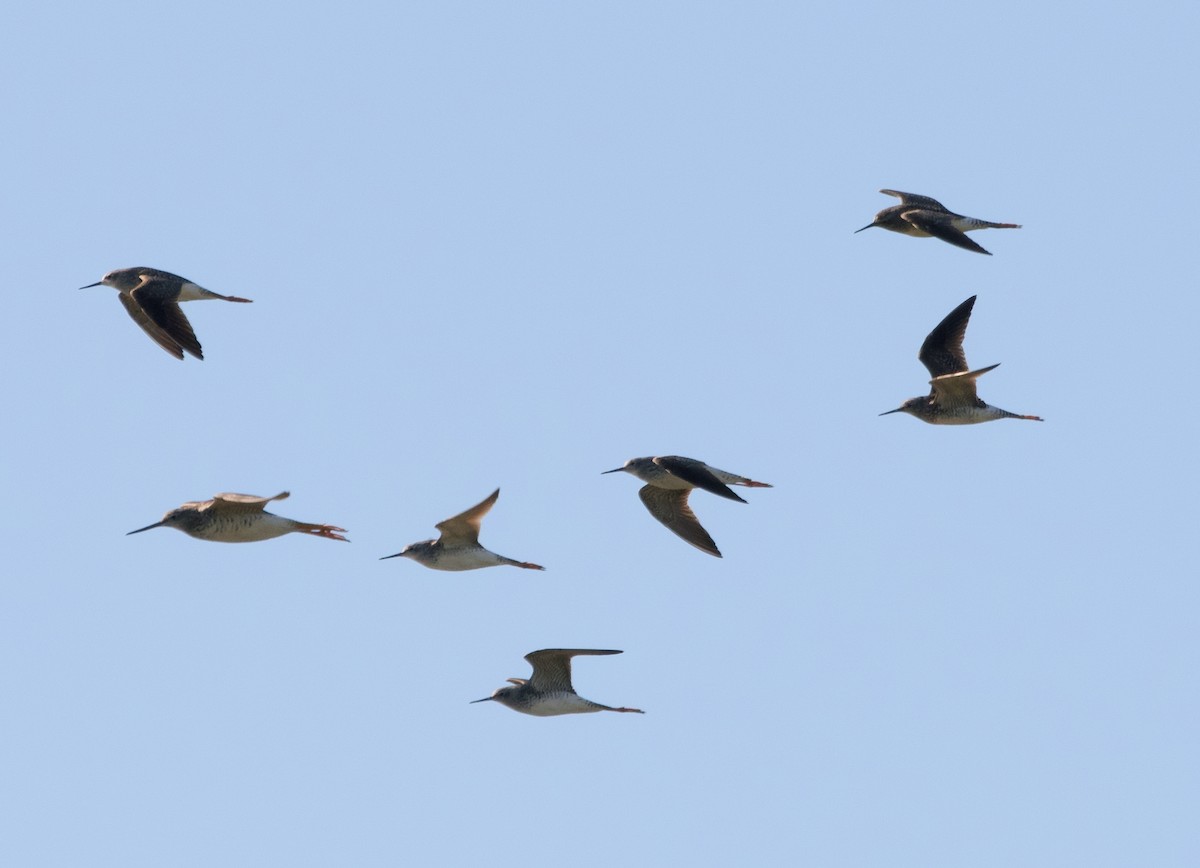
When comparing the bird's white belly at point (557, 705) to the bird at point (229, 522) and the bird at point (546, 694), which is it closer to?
the bird at point (546, 694)

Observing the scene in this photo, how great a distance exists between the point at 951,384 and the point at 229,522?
348 inches

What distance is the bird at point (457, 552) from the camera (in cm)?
1995

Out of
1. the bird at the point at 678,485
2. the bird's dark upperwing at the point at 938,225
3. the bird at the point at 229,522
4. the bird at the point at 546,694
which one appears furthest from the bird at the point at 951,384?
the bird at the point at 229,522

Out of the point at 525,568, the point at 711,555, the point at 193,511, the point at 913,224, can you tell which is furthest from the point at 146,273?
the point at 913,224

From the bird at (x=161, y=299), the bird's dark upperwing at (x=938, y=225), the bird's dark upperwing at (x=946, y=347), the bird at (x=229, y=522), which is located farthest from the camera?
the bird's dark upperwing at (x=946, y=347)

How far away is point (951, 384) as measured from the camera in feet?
72.0

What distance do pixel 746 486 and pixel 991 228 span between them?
4.81 metres

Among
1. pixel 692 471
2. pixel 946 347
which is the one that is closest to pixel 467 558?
pixel 692 471

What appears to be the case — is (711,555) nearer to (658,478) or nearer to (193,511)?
Result: (658,478)

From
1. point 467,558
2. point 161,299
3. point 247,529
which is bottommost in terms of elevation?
point 467,558

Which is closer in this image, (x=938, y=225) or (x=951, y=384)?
(x=951, y=384)

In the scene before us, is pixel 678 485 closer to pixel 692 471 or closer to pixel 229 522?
pixel 692 471

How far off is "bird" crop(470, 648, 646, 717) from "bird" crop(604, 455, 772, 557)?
249cm

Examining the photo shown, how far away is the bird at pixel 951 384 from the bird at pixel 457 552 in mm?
5433
